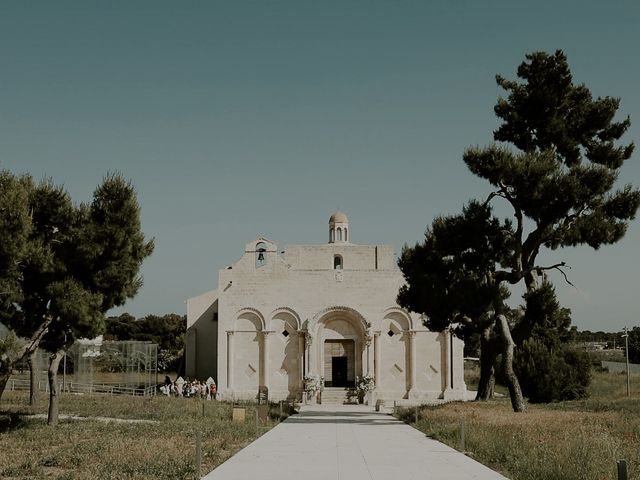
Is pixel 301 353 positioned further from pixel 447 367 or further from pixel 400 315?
pixel 447 367

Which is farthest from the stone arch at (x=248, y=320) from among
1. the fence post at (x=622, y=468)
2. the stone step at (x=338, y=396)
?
the fence post at (x=622, y=468)

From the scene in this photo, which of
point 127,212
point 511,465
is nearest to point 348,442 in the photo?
point 511,465

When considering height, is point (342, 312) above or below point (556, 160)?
below

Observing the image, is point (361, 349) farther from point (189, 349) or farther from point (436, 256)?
point (436, 256)

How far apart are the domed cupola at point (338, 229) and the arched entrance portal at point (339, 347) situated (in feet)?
16.4

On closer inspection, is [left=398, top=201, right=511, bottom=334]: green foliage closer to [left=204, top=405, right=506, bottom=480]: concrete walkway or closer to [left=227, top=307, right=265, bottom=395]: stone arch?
[left=204, top=405, right=506, bottom=480]: concrete walkway

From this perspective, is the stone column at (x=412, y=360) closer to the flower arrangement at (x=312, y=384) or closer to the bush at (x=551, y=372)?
the flower arrangement at (x=312, y=384)

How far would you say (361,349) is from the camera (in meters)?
38.3

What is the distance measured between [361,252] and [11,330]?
77.9ft

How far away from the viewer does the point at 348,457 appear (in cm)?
1465

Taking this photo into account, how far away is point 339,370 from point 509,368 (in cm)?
1724

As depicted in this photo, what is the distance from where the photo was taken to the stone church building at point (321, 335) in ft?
124

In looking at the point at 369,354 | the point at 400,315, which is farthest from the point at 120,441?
the point at 400,315

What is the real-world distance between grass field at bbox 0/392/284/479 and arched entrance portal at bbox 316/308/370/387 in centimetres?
1202
